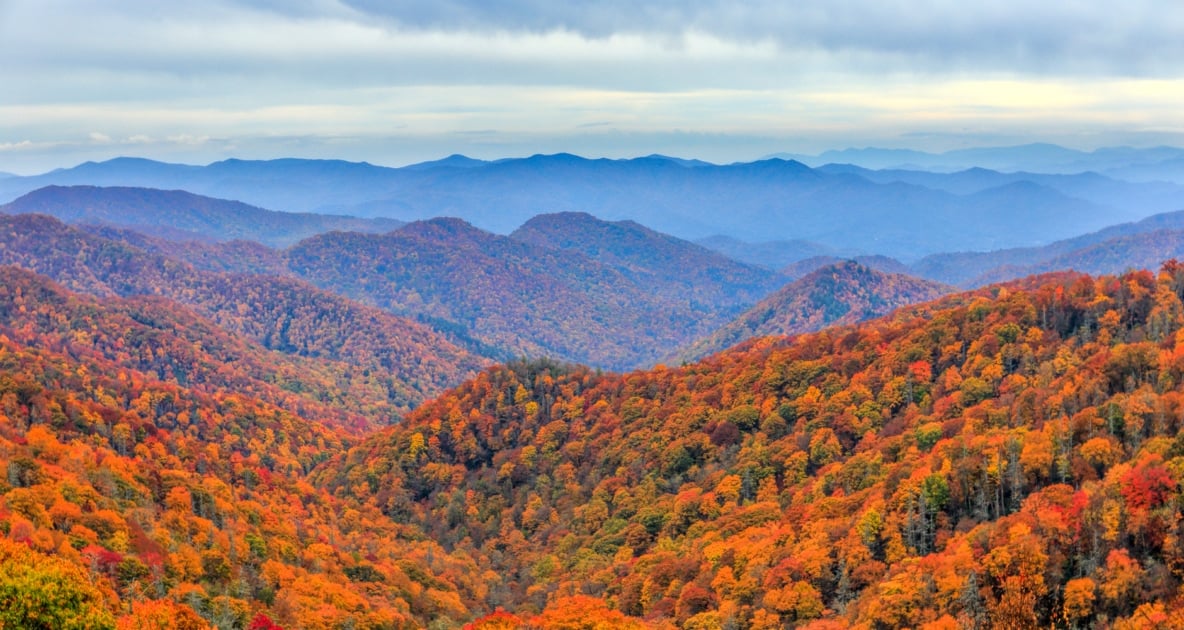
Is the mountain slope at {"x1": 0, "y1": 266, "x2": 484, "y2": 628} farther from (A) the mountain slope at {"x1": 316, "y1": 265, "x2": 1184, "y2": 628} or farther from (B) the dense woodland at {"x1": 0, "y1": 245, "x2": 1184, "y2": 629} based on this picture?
(A) the mountain slope at {"x1": 316, "y1": 265, "x2": 1184, "y2": 628}

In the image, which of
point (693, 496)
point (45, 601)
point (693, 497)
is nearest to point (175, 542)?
point (45, 601)

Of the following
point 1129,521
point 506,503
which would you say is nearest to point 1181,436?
point 1129,521

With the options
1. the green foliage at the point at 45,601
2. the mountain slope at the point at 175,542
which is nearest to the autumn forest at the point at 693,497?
the green foliage at the point at 45,601

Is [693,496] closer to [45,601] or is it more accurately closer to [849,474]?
[849,474]

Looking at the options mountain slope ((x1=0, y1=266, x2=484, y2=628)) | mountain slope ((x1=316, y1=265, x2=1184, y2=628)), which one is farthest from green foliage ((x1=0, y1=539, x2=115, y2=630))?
mountain slope ((x1=316, y1=265, x2=1184, y2=628))

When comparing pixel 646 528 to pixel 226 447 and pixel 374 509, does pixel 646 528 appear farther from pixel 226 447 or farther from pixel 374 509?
pixel 226 447
